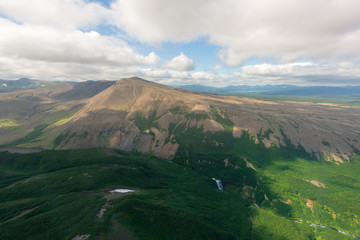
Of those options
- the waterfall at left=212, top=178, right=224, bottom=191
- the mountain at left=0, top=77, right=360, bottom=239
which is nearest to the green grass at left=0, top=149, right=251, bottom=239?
the mountain at left=0, top=77, right=360, bottom=239

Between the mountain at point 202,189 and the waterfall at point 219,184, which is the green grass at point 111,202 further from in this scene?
the waterfall at point 219,184

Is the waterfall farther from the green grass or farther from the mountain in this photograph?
the green grass

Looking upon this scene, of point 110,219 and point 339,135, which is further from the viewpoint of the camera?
point 339,135

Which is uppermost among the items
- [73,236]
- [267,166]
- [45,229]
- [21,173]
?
[73,236]

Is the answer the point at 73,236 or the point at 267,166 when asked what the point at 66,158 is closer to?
the point at 73,236

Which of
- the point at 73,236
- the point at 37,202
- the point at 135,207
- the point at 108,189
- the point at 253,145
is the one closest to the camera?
the point at 73,236

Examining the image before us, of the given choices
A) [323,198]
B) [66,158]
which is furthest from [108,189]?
[323,198]

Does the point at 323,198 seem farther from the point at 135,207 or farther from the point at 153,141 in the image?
the point at 153,141

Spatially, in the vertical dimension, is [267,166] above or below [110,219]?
below

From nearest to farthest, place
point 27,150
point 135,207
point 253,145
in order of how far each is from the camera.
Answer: point 135,207, point 27,150, point 253,145

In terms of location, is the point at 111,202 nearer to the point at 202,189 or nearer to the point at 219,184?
the point at 202,189

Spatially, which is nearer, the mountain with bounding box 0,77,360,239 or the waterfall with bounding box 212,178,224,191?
the mountain with bounding box 0,77,360,239
